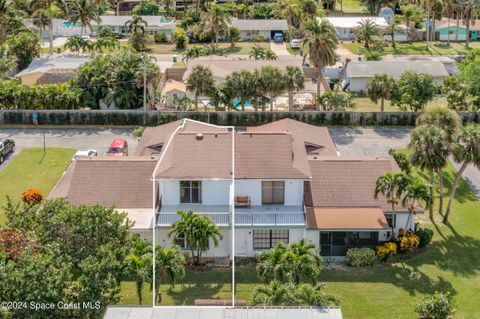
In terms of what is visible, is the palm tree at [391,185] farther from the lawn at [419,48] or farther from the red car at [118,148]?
the lawn at [419,48]

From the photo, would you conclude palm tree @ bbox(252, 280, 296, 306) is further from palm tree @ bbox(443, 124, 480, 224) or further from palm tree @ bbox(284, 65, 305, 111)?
palm tree @ bbox(284, 65, 305, 111)

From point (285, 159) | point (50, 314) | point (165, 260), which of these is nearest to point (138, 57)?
point (285, 159)

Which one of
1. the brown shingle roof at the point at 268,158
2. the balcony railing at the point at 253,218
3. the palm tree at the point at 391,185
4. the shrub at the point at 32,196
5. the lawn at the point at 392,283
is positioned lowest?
the lawn at the point at 392,283

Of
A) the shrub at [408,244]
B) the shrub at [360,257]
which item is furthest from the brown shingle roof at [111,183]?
the shrub at [408,244]

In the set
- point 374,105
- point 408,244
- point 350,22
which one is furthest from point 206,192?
point 350,22

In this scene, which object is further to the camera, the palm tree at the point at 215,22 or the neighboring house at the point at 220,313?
the palm tree at the point at 215,22

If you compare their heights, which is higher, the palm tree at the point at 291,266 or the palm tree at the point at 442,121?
the palm tree at the point at 442,121

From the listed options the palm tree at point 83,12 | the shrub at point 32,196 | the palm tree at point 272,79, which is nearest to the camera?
the shrub at point 32,196

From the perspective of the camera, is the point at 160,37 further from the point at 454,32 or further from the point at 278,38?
the point at 454,32
